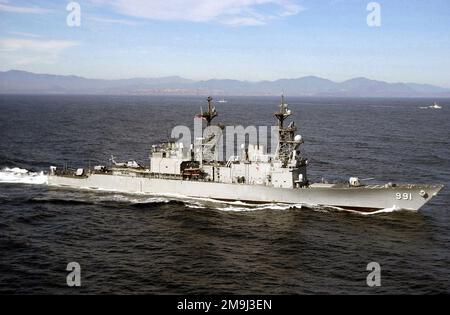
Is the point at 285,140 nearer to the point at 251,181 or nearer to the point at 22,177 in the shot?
the point at 251,181

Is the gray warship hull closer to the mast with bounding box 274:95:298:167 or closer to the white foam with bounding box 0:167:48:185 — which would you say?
the mast with bounding box 274:95:298:167

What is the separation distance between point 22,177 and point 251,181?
2796 centimetres

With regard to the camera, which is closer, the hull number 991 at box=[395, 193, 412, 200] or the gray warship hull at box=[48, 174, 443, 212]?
the hull number 991 at box=[395, 193, 412, 200]

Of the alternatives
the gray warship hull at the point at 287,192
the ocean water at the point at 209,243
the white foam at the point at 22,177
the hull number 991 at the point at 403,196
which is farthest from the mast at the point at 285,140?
the white foam at the point at 22,177

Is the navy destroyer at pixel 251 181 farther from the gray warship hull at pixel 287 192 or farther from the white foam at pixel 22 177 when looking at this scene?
the white foam at pixel 22 177

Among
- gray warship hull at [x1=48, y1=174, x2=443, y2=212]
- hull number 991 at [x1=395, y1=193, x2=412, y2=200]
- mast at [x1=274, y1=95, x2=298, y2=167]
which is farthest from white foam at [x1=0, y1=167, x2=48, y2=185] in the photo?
hull number 991 at [x1=395, y1=193, x2=412, y2=200]

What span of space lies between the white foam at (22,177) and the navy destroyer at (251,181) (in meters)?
1.70

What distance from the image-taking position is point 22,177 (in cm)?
5422

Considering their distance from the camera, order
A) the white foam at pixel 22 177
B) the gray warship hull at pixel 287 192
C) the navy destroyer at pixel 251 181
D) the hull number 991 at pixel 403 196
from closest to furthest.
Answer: the hull number 991 at pixel 403 196
the gray warship hull at pixel 287 192
the navy destroyer at pixel 251 181
the white foam at pixel 22 177

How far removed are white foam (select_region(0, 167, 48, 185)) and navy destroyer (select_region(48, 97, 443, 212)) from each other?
170cm

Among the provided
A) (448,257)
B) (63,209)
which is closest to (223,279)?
(448,257)

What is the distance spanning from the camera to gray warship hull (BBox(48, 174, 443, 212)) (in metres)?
41.7

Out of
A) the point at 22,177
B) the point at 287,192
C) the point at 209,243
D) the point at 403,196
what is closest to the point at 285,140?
the point at 287,192

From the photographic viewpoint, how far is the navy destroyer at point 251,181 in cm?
4228
